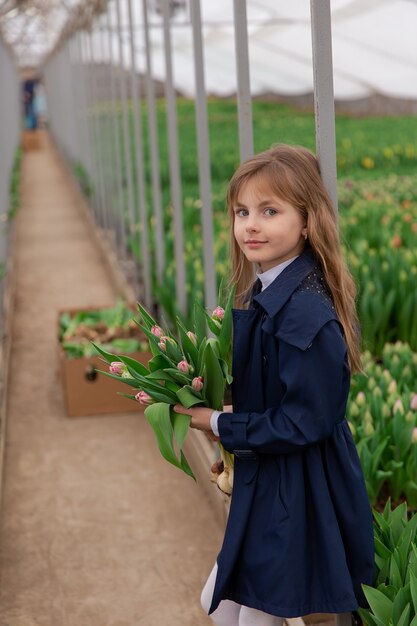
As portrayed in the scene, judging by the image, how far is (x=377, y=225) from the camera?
507 centimetres

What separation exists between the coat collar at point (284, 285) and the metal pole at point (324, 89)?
0.19 metres

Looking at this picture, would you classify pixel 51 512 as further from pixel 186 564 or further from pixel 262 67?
pixel 262 67

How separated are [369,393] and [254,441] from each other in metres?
1.19

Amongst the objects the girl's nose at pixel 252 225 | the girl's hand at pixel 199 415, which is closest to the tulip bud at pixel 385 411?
the girl's hand at pixel 199 415

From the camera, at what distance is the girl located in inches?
63.9

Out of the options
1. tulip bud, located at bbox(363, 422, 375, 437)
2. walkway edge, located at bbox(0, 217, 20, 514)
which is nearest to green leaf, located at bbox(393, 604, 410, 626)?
tulip bud, located at bbox(363, 422, 375, 437)

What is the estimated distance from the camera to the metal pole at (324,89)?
1845 millimetres

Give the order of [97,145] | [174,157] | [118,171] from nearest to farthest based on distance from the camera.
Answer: [174,157], [118,171], [97,145]

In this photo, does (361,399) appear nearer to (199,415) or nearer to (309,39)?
(199,415)

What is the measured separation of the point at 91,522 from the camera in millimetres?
3258

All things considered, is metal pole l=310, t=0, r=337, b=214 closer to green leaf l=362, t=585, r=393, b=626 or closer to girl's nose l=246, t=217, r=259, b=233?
girl's nose l=246, t=217, r=259, b=233

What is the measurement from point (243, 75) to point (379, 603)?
1.47 meters

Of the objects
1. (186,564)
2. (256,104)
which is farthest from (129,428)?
(256,104)

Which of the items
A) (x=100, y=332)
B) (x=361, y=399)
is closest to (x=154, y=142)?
(x=100, y=332)
